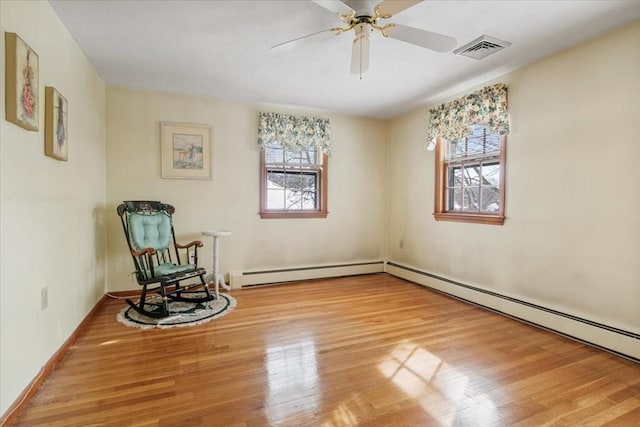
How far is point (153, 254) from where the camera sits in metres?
3.31

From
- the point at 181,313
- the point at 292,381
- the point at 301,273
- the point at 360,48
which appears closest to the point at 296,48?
the point at 360,48

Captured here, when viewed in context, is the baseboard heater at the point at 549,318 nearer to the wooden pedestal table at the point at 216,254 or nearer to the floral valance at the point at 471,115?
the floral valance at the point at 471,115

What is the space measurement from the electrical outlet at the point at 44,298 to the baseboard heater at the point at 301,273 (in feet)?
7.16

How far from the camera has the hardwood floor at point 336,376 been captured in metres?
1.72

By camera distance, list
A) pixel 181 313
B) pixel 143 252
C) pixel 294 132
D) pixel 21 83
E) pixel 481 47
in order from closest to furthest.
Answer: pixel 21 83 < pixel 481 47 < pixel 143 252 < pixel 181 313 < pixel 294 132

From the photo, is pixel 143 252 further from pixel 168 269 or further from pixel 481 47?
pixel 481 47

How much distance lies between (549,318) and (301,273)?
9.43 ft

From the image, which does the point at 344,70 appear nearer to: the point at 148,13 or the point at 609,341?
the point at 148,13

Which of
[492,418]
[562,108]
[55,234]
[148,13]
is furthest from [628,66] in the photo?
[55,234]

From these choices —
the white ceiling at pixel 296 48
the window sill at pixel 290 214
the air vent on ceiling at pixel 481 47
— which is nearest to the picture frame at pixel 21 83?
the white ceiling at pixel 296 48

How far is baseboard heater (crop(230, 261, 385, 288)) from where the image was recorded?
4.30 m

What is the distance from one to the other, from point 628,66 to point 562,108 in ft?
1.59

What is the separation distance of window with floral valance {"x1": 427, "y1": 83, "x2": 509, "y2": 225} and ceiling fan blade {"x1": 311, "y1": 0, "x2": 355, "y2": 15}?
209 cm

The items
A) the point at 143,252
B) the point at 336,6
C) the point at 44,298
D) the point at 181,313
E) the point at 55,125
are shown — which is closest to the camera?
the point at 336,6
